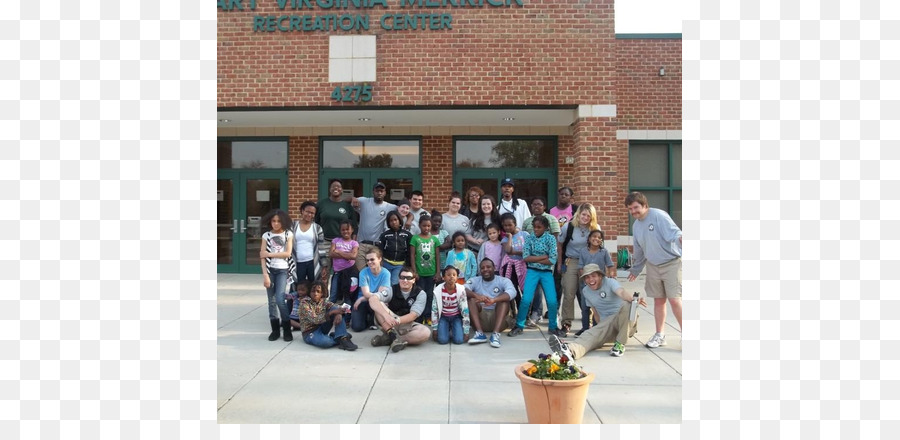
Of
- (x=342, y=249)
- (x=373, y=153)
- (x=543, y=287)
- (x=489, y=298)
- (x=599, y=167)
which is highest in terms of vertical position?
(x=373, y=153)

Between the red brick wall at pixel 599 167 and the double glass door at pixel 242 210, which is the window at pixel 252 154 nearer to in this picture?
the double glass door at pixel 242 210

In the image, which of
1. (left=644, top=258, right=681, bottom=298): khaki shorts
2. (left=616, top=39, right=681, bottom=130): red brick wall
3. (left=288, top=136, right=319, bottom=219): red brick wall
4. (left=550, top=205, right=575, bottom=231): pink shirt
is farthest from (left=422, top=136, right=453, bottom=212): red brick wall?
(left=644, top=258, right=681, bottom=298): khaki shorts

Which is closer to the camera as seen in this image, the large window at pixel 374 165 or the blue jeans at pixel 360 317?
the blue jeans at pixel 360 317

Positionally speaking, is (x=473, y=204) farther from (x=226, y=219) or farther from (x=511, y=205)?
(x=226, y=219)

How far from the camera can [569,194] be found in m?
7.62

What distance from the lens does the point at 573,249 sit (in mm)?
6848

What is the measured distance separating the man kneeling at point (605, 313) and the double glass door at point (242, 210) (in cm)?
812

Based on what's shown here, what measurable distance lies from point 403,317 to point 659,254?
2933 millimetres

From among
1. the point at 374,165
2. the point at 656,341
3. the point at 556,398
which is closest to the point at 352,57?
the point at 374,165

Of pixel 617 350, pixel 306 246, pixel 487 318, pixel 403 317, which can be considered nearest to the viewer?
pixel 617 350

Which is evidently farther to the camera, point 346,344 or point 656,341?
point 656,341

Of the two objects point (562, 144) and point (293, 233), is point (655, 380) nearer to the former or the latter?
point (293, 233)

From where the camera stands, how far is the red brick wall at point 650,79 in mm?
11766

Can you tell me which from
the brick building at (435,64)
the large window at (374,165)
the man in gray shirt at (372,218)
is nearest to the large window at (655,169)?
the brick building at (435,64)
